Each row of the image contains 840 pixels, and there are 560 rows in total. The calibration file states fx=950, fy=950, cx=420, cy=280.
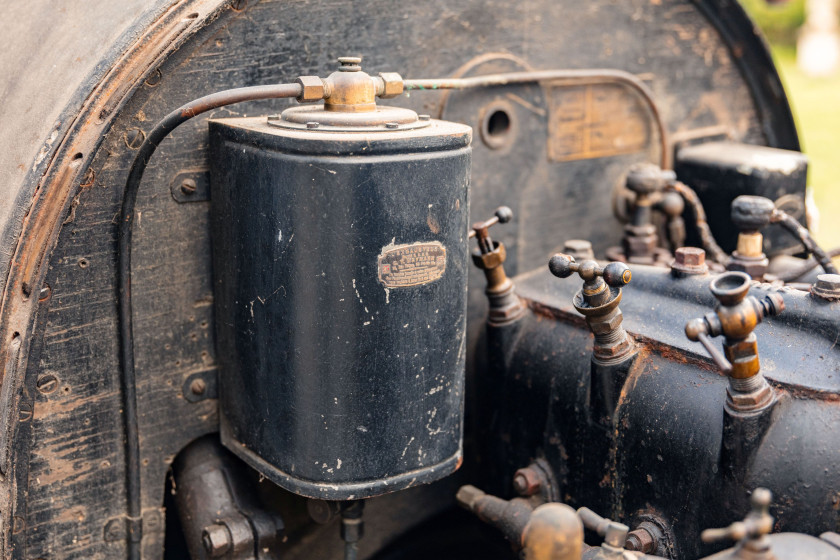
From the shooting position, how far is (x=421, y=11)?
7.00 feet

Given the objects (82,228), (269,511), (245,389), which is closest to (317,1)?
(82,228)

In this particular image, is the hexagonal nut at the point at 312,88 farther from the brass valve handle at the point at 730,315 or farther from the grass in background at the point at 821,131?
the grass in background at the point at 821,131

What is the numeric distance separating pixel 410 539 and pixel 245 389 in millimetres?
781

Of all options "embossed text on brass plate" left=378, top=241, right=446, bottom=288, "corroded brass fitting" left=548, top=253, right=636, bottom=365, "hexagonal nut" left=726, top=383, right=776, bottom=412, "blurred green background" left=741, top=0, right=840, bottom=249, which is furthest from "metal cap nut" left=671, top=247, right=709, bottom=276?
"blurred green background" left=741, top=0, right=840, bottom=249

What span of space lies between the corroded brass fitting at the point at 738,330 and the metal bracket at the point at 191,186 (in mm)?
987

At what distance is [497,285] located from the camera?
6.97 feet

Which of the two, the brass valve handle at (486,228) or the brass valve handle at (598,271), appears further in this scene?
the brass valve handle at (486,228)

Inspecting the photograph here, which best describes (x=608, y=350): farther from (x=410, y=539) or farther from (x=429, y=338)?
(x=410, y=539)

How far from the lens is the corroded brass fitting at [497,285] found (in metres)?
2.05

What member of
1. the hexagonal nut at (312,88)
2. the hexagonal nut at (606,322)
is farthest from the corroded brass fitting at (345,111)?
the hexagonal nut at (606,322)

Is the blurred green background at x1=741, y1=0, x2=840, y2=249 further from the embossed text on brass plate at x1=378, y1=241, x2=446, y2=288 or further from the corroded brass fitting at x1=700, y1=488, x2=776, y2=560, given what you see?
the corroded brass fitting at x1=700, y1=488, x2=776, y2=560

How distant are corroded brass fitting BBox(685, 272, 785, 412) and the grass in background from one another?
10.3 feet

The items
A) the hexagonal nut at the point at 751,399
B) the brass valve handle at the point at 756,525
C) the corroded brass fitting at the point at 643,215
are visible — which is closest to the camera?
the brass valve handle at the point at 756,525

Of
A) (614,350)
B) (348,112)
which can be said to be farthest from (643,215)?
(348,112)
